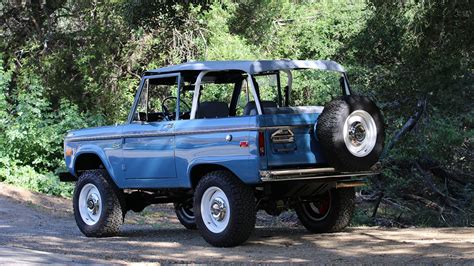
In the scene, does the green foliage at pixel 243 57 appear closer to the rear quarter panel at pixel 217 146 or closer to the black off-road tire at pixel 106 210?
the rear quarter panel at pixel 217 146

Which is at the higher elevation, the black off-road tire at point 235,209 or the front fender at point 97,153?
the front fender at point 97,153

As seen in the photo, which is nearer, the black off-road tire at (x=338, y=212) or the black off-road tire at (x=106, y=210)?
the black off-road tire at (x=338, y=212)

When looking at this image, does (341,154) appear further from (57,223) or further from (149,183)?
(57,223)

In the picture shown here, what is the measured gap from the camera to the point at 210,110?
32.2 ft

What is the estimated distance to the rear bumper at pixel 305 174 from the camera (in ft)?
28.2

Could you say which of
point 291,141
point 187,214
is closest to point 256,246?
point 291,141

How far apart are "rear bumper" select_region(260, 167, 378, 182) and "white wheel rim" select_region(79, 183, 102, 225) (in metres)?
3.25

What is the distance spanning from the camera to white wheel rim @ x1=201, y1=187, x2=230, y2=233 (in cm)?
912

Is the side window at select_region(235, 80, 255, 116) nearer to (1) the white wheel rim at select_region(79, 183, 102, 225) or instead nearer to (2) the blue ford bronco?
(2) the blue ford bronco

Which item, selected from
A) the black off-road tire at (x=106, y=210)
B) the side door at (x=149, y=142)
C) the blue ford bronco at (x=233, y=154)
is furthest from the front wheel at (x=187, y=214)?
the side door at (x=149, y=142)

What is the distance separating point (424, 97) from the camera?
53.2 ft

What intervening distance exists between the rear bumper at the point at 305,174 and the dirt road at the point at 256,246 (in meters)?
0.81

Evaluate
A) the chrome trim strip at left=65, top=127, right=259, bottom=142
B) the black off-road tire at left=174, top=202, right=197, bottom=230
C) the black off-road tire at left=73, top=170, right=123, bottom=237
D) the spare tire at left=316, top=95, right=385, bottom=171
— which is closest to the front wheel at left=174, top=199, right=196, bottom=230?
the black off-road tire at left=174, top=202, right=197, bottom=230

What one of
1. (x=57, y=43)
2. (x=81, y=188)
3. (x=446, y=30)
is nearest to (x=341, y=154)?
(x=81, y=188)
